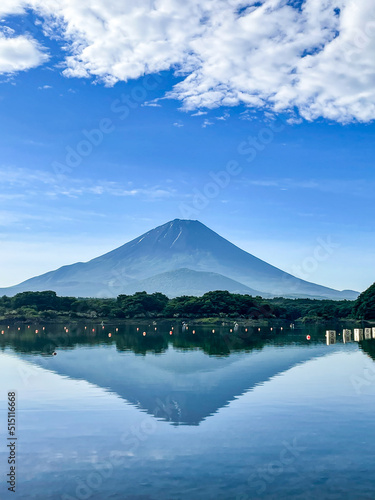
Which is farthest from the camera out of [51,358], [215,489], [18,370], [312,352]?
[312,352]

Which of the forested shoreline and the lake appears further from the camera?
the forested shoreline

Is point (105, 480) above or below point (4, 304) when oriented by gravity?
below

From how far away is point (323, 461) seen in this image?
47.8 ft

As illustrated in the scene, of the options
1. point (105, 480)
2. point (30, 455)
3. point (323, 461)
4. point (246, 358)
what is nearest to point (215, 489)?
point (105, 480)

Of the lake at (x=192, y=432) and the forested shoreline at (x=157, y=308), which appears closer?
the lake at (x=192, y=432)

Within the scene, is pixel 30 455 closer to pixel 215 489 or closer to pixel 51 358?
pixel 215 489

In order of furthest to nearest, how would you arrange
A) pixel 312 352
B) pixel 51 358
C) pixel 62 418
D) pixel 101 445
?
pixel 312 352, pixel 51 358, pixel 62 418, pixel 101 445

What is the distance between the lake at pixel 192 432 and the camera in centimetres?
1282

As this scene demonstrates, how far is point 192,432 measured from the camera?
17719 millimetres

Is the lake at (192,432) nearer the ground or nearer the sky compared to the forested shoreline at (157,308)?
nearer the ground

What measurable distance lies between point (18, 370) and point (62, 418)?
49.6 feet

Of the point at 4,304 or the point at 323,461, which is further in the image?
the point at 4,304

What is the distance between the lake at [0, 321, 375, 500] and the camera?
505 inches

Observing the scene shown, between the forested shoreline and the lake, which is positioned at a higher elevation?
the forested shoreline
